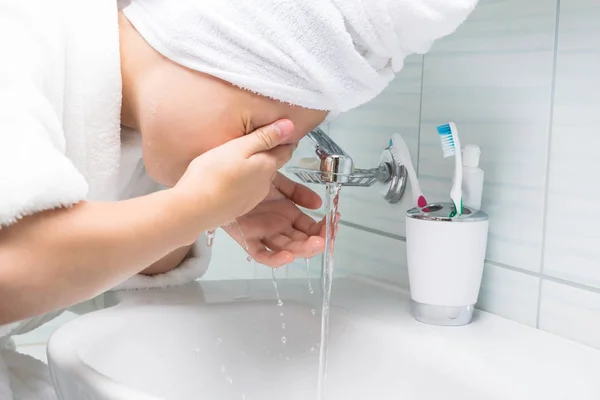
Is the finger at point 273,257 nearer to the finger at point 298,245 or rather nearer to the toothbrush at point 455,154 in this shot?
the finger at point 298,245

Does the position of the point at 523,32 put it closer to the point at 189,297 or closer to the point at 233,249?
the point at 189,297

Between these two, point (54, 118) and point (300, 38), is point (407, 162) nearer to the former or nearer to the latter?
point (300, 38)

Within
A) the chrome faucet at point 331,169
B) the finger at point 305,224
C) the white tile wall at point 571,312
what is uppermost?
the chrome faucet at point 331,169

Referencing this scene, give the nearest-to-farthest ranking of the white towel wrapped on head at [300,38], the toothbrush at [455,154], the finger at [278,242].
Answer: the white towel wrapped on head at [300,38], the toothbrush at [455,154], the finger at [278,242]

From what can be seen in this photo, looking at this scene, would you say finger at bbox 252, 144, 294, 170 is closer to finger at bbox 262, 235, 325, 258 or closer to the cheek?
the cheek

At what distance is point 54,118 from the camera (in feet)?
2.06

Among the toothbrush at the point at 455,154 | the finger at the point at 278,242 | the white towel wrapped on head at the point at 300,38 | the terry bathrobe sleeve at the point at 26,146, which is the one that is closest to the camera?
the terry bathrobe sleeve at the point at 26,146

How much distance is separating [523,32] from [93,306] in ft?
2.40

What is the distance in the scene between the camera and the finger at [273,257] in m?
0.88

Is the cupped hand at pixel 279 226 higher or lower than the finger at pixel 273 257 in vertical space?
higher

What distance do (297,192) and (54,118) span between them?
0.41 metres

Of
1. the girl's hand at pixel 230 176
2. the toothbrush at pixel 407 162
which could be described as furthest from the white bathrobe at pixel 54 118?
the toothbrush at pixel 407 162

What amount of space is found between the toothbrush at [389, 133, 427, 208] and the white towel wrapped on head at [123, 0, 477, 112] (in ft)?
0.62

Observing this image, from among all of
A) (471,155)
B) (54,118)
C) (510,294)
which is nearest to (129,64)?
(54,118)
